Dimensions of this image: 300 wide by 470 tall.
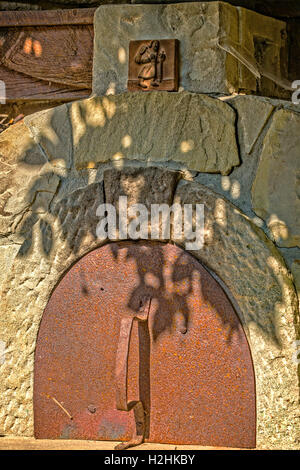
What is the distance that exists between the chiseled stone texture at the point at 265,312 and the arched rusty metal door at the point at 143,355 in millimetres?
44

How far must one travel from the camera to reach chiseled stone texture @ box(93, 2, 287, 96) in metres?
2.77

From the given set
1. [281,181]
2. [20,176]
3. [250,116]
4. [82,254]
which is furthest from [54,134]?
[281,181]

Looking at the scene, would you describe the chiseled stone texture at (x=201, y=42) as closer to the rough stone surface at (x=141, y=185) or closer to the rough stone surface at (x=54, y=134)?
the rough stone surface at (x=54, y=134)

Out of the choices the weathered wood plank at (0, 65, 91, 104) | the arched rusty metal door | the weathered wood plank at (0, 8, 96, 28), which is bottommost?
the arched rusty metal door

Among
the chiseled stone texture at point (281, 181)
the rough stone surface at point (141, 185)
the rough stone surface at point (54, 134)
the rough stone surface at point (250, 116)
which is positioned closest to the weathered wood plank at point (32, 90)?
the rough stone surface at point (54, 134)

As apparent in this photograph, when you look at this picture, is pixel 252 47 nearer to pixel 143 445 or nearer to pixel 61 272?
pixel 61 272

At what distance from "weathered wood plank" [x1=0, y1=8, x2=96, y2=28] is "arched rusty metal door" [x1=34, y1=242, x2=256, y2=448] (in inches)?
35.4

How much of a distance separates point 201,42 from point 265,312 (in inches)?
38.2

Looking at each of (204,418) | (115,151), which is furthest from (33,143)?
(204,418)

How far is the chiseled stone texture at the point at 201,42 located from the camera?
9.10ft

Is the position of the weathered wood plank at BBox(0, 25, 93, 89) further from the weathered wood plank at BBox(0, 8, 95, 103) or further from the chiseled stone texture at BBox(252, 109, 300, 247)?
the chiseled stone texture at BBox(252, 109, 300, 247)

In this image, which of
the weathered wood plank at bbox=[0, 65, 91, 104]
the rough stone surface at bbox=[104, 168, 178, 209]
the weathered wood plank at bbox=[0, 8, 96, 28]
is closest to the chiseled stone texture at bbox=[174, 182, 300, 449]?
the rough stone surface at bbox=[104, 168, 178, 209]

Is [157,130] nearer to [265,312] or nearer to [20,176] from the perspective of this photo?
[20,176]
